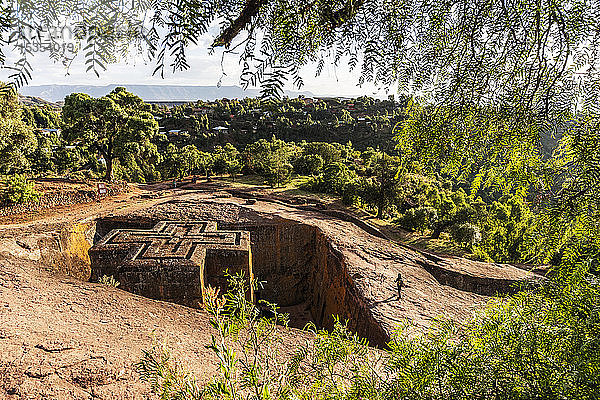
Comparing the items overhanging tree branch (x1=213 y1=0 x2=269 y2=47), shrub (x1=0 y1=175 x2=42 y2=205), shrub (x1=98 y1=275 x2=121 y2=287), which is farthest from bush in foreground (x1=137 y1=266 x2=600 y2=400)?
shrub (x1=0 y1=175 x2=42 y2=205)

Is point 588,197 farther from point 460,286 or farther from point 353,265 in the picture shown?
point 460,286

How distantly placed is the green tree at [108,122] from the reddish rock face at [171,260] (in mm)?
9645

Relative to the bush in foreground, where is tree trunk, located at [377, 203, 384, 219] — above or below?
below

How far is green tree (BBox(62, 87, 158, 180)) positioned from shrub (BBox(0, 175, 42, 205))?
453cm

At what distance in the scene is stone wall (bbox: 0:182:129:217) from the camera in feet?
38.0

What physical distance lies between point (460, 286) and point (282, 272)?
5685mm

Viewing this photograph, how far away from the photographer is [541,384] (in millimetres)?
1649

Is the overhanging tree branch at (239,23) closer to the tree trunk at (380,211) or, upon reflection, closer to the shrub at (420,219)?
the shrub at (420,219)

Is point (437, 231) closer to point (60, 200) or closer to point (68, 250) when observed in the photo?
point (68, 250)

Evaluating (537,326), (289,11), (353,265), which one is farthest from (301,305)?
(289,11)

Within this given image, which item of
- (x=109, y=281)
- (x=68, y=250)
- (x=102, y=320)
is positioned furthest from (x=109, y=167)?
(x=102, y=320)

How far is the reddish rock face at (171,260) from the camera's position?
22.7 feet

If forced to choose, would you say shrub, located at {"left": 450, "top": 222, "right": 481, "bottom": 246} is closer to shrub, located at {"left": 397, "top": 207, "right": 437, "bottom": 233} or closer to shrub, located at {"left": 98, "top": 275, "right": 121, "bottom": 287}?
shrub, located at {"left": 397, "top": 207, "right": 437, "bottom": 233}

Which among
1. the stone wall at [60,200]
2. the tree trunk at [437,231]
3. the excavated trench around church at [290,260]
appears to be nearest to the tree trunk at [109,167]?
the stone wall at [60,200]
